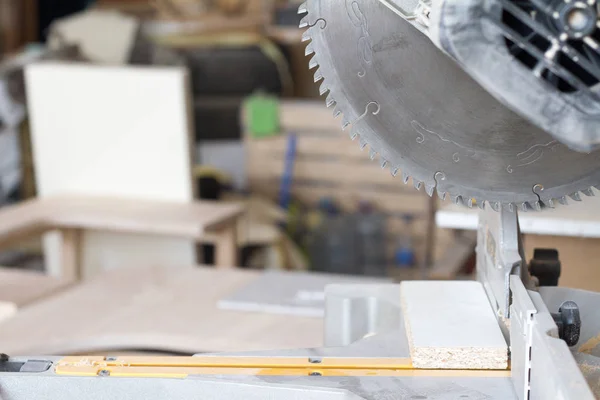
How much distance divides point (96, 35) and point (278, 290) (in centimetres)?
300

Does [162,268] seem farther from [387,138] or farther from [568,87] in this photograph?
[568,87]

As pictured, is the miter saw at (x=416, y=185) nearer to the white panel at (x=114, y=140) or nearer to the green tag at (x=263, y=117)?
the white panel at (x=114, y=140)

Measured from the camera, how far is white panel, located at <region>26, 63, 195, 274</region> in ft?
9.48

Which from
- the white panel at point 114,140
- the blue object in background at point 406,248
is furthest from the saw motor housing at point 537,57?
the blue object in background at point 406,248

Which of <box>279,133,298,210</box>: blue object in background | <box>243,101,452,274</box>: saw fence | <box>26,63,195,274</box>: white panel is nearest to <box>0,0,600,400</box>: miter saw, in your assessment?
<box>26,63,195,274</box>: white panel

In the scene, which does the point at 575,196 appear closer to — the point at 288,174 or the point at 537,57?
the point at 537,57

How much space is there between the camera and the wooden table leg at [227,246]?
2.73 metres

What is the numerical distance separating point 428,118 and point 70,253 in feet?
7.03

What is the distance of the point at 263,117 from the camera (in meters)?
4.23

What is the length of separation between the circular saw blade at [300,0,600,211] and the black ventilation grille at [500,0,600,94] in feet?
0.57

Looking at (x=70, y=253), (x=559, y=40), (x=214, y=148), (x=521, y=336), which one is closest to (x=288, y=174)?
(x=214, y=148)

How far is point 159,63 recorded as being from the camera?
4.77 m

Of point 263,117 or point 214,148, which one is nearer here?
point 263,117

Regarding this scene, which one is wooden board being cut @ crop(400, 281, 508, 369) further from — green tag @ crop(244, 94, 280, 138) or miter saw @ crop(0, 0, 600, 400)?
green tag @ crop(244, 94, 280, 138)
